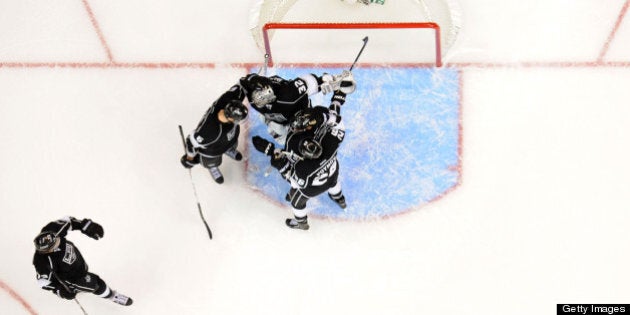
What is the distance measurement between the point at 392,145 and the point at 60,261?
2892mm

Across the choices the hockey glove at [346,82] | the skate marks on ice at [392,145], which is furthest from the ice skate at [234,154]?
the hockey glove at [346,82]

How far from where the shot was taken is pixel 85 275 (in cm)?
545

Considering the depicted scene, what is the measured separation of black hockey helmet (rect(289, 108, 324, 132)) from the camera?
5.03 meters

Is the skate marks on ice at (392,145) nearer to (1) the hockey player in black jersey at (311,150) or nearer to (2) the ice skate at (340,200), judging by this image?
(2) the ice skate at (340,200)

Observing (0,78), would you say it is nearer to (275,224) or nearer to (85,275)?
(85,275)

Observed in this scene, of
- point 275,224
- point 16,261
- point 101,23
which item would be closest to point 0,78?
point 101,23

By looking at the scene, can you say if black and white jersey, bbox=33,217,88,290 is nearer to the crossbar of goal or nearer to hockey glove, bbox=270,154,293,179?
hockey glove, bbox=270,154,293,179

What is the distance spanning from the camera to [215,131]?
209 inches

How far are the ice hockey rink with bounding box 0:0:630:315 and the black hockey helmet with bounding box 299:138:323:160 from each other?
1263 millimetres

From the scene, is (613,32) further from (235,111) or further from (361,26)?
(235,111)

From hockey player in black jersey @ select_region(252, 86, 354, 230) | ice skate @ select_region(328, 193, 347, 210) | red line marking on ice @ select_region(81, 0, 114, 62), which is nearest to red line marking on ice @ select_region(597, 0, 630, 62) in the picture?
hockey player in black jersey @ select_region(252, 86, 354, 230)

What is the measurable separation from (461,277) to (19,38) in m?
4.72

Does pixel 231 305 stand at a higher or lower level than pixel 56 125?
lower

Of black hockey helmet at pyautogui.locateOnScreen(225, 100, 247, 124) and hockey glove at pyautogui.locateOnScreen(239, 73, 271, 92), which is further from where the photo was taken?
hockey glove at pyautogui.locateOnScreen(239, 73, 271, 92)
